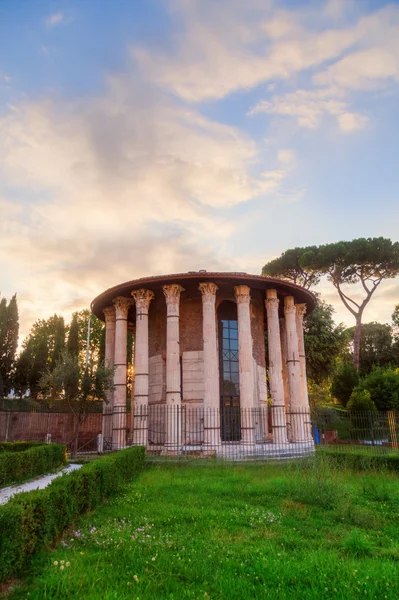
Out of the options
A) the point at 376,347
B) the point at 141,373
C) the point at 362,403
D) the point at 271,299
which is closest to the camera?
the point at 141,373

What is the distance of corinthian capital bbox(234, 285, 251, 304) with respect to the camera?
64.0 feet

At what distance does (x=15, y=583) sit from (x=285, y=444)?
49.0 ft

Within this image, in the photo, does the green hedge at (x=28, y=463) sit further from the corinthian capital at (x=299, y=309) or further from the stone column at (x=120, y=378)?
the corinthian capital at (x=299, y=309)

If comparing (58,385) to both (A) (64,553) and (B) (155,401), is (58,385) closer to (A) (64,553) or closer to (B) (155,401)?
(B) (155,401)

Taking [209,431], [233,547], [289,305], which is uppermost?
[289,305]

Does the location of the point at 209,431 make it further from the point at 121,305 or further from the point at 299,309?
the point at 299,309

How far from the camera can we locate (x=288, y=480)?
32.2 ft

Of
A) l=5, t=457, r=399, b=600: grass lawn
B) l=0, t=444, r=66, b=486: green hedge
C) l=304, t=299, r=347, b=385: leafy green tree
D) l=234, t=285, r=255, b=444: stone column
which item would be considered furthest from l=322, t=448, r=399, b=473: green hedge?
l=304, t=299, r=347, b=385: leafy green tree

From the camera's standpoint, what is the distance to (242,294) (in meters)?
19.5

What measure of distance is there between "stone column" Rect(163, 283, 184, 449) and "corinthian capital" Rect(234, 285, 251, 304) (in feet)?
8.35

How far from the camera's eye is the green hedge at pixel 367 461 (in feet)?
39.4

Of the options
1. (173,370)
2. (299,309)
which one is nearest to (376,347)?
(299,309)

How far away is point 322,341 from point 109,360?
17035 mm

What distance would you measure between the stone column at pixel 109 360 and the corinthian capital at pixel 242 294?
6.78 meters
